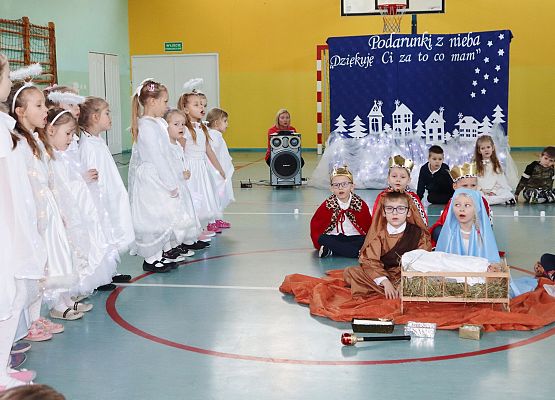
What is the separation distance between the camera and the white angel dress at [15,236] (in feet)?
10.2

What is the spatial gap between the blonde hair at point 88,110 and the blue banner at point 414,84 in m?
5.83

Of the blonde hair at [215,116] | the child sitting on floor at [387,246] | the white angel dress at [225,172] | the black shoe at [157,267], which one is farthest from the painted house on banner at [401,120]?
the child sitting on floor at [387,246]

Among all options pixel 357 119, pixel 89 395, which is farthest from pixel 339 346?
pixel 357 119

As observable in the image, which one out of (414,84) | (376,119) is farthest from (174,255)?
(414,84)

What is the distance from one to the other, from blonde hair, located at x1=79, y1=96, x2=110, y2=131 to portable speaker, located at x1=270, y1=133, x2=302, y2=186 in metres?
5.50

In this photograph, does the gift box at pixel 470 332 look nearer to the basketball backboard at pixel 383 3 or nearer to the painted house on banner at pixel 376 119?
the painted house on banner at pixel 376 119

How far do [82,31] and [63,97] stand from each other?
390 inches

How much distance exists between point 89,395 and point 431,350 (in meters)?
1.66

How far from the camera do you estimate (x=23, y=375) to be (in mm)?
3270

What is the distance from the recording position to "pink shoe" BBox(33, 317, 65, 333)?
13.2ft

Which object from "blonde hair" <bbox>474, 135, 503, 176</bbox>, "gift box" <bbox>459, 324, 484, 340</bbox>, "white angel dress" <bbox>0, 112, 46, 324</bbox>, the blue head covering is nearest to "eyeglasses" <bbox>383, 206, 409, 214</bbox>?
the blue head covering

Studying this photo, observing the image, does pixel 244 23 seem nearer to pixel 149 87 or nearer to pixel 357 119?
pixel 357 119

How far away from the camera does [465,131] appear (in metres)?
10.0

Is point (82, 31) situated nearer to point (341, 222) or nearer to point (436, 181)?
point (436, 181)
